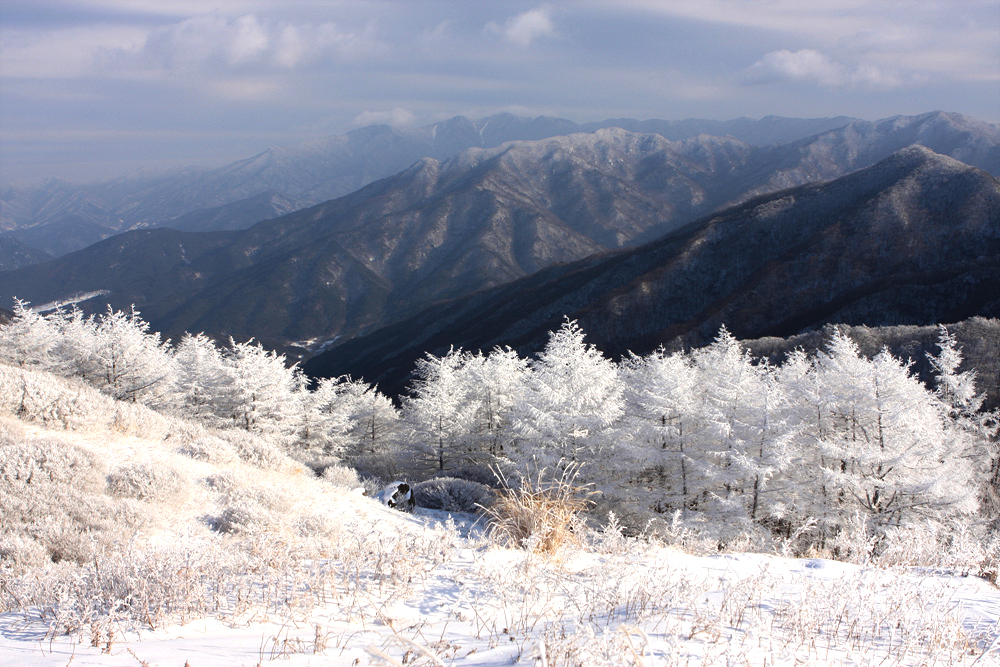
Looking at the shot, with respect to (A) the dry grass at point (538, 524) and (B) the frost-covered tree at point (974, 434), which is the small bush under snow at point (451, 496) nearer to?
(A) the dry grass at point (538, 524)

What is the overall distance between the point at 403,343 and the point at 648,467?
10989 centimetres

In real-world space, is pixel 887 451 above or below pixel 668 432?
below

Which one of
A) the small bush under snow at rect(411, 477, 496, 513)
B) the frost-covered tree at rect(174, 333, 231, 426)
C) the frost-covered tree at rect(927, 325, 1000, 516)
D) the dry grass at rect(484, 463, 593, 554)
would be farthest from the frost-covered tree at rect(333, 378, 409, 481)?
the dry grass at rect(484, 463, 593, 554)

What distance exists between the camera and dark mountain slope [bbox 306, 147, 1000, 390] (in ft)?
247

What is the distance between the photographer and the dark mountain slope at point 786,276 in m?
75.4

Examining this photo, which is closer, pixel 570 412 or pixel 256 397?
pixel 570 412

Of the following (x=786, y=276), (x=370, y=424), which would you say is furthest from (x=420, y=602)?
(x=786, y=276)

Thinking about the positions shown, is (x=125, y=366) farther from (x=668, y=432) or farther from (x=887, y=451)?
(x=887, y=451)

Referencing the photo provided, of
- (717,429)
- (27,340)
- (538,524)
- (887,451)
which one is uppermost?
(27,340)

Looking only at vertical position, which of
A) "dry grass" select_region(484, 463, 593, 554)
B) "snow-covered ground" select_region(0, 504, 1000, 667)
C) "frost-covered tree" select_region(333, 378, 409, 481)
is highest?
"snow-covered ground" select_region(0, 504, 1000, 667)

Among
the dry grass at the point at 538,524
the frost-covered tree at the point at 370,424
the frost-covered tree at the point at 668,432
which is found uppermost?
the dry grass at the point at 538,524

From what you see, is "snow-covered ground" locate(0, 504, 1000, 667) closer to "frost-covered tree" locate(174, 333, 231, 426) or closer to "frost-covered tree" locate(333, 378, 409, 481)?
"frost-covered tree" locate(174, 333, 231, 426)

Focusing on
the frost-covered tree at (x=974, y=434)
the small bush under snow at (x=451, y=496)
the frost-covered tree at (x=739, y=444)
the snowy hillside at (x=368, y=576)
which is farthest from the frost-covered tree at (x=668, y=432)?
the snowy hillside at (x=368, y=576)

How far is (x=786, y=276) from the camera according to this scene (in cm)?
9319
